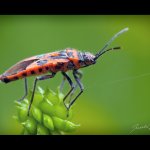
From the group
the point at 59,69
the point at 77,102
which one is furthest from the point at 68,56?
the point at 77,102

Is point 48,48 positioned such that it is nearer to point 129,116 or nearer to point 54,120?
point 129,116

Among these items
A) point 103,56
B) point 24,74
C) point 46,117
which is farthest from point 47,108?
point 103,56

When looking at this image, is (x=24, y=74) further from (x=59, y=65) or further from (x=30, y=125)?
(x=30, y=125)

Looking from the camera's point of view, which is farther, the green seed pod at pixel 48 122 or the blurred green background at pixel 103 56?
the blurred green background at pixel 103 56

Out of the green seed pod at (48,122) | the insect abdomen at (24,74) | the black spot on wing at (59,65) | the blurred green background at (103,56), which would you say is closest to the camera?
the green seed pod at (48,122)

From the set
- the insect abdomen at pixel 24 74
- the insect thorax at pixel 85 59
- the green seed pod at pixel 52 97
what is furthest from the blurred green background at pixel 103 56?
the green seed pod at pixel 52 97

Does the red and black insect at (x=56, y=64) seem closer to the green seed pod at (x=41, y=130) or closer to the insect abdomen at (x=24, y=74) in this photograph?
the insect abdomen at (x=24, y=74)
